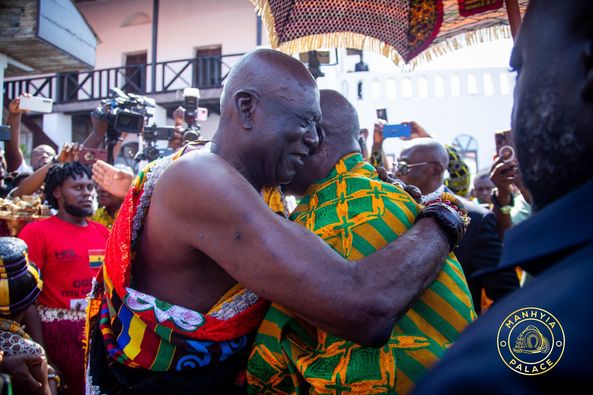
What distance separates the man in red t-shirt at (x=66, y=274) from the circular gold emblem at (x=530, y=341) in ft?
12.0

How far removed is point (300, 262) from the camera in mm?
1440

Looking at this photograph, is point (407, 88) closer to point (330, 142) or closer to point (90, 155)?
point (90, 155)

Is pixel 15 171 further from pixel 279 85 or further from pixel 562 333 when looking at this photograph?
pixel 562 333

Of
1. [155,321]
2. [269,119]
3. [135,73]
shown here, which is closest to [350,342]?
[155,321]

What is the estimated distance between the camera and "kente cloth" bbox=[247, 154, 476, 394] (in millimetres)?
1565

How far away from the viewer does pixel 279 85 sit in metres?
1.82

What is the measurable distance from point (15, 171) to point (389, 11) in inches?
174

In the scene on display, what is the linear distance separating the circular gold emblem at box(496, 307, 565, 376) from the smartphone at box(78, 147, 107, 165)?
4202 mm

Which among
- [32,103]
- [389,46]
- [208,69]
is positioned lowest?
[32,103]

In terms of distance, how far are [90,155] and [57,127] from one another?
13027 mm

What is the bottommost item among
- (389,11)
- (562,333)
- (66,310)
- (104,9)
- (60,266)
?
(66,310)

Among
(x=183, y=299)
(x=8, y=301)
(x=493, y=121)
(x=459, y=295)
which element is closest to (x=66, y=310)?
(x=8, y=301)

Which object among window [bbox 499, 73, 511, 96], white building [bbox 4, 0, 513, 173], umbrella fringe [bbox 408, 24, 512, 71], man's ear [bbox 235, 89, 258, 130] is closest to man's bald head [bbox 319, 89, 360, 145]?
man's ear [bbox 235, 89, 258, 130]

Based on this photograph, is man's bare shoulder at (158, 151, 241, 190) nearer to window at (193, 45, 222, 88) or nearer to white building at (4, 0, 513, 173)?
white building at (4, 0, 513, 173)
